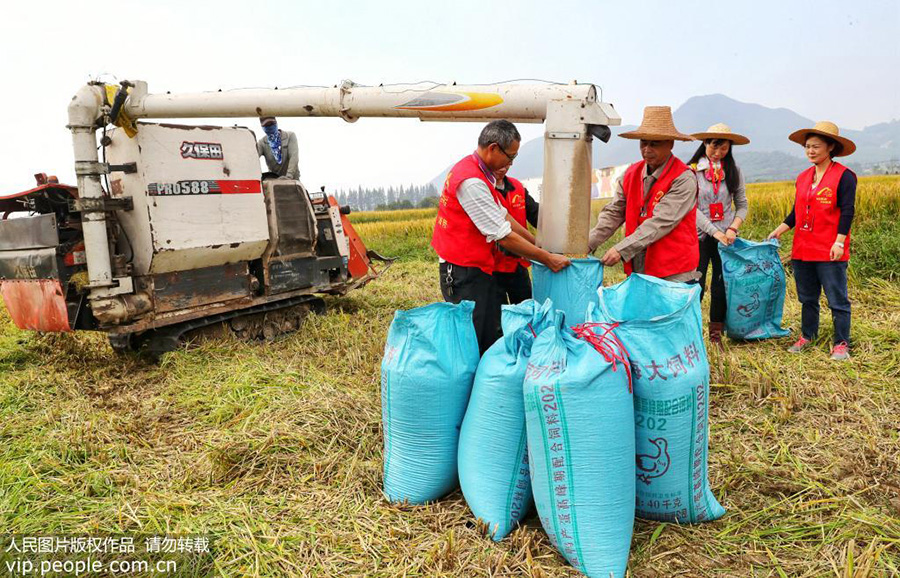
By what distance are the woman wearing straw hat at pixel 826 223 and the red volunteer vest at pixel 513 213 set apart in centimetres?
217

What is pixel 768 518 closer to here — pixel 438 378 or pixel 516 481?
pixel 516 481

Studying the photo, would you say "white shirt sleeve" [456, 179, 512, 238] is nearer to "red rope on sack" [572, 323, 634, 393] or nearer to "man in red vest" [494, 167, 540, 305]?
"man in red vest" [494, 167, 540, 305]

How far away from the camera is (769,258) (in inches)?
188

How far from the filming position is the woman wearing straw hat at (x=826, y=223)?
4137 mm

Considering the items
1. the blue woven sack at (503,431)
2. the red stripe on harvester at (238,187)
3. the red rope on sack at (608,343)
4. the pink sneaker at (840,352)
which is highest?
the red stripe on harvester at (238,187)

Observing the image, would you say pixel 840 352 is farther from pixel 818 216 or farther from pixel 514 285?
pixel 514 285

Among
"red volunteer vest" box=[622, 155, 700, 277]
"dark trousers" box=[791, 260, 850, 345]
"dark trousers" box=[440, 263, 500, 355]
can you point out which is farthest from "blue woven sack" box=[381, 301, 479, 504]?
"dark trousers" box=[791, 260, 850, 345]

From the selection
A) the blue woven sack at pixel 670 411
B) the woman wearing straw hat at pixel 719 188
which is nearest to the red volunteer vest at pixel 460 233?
the blue woven sack at pixel 670 411

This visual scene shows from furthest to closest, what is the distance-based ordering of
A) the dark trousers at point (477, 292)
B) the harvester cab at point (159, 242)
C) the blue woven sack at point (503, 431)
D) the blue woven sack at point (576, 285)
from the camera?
the harvester cab at point (159, 242)
the dark trousers at point (477, 292)
the blue woven sack at point (576, 285)
the blue woven sack at point (503, 431)

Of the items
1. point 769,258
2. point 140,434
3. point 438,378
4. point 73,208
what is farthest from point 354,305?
point 438,378

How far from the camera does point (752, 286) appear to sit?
4.75 m

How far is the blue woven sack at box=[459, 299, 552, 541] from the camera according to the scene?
2.25 m

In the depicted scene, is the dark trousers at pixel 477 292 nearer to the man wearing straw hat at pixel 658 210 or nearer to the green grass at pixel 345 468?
the man wearing straw hat at pixel 658 210

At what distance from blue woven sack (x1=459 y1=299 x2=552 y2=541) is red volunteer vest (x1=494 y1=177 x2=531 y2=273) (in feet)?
3.64
